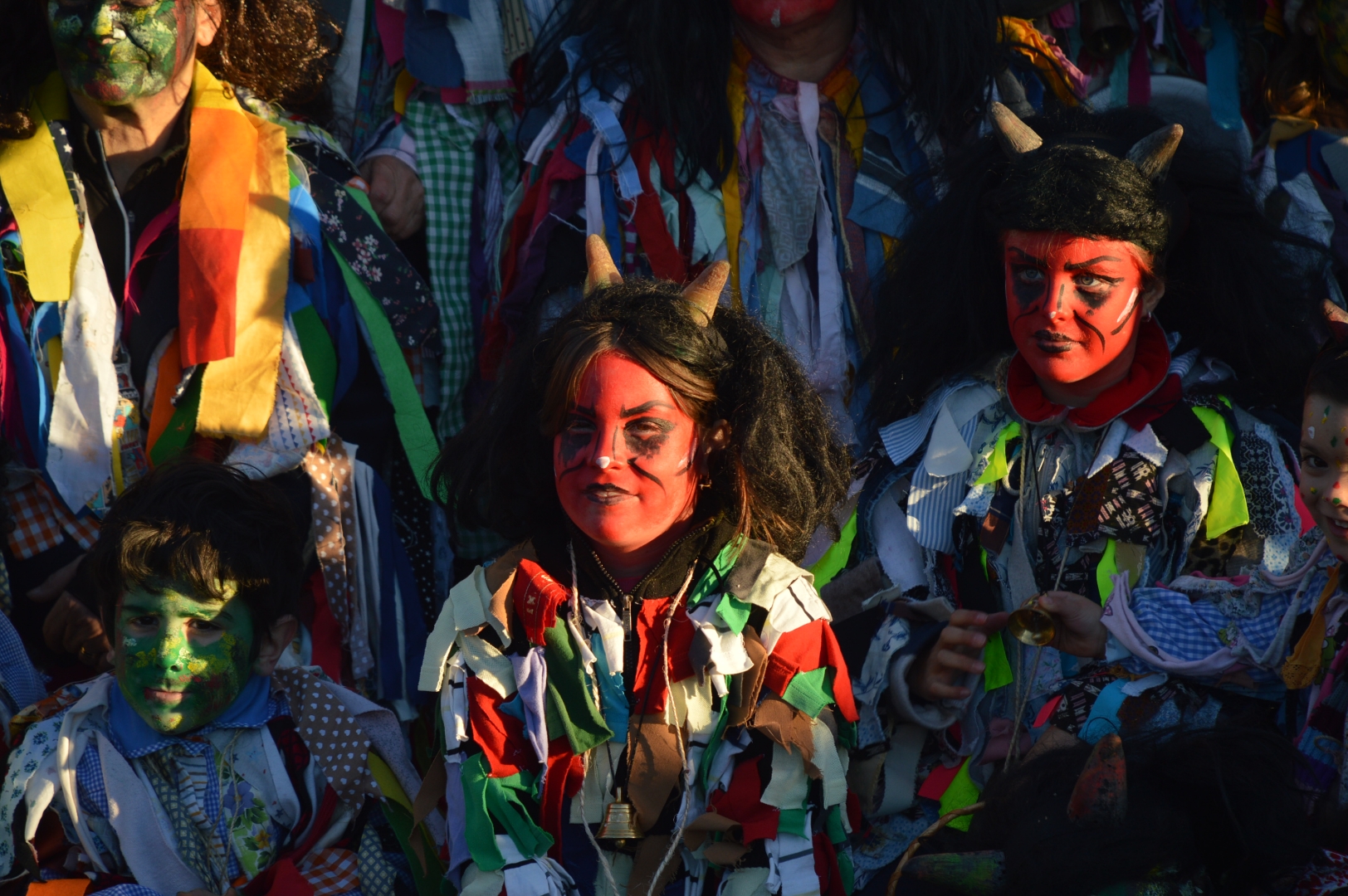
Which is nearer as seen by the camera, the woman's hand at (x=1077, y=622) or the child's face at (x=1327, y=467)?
the child's face at (x=1327, y=467)

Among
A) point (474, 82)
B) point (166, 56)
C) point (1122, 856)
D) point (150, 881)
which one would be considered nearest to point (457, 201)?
point (474, 82)

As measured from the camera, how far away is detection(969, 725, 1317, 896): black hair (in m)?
1.96

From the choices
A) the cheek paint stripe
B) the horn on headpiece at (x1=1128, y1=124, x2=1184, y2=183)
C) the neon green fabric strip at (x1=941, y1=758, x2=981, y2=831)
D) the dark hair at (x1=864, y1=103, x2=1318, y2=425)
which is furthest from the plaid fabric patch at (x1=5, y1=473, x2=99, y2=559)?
the horn on headpiece at (x1=1128, y1=124, x2=1184, y2=183)

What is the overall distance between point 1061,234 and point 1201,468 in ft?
1.88

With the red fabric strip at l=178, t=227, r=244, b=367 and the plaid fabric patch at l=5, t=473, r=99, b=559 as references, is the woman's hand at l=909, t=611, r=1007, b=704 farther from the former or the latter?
the plaid fabric patch at l=5, t=473, r=99, b=559

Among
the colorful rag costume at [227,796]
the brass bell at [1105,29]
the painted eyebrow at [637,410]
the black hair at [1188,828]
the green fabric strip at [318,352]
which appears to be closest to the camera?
the black hair at [1188,828]

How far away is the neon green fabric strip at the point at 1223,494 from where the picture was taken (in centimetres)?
297

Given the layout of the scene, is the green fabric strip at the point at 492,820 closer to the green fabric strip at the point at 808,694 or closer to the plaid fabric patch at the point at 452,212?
the green fabric strip at the point at 808,694

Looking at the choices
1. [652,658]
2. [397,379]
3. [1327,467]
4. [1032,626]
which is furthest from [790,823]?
[397,379]

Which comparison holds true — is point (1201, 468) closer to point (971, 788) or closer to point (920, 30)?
point (971, 788)

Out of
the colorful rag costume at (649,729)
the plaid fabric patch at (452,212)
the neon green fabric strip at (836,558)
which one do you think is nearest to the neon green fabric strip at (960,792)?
the colorful rag costume at (649,729)

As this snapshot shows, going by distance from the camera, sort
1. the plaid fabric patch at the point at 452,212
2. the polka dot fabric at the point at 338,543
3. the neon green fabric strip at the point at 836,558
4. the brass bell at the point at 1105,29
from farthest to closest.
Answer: the brass bell at the point at 1105,29 → the plaid fabric patch at the point at 452,212 → the polka dot fabric at the point at 338,543 → the neon green fabric strip at the point at 836,558

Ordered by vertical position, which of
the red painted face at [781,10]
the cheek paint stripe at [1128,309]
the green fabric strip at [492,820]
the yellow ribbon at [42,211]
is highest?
the red painted face at [781,10]

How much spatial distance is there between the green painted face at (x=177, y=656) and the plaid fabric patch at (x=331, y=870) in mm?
357
